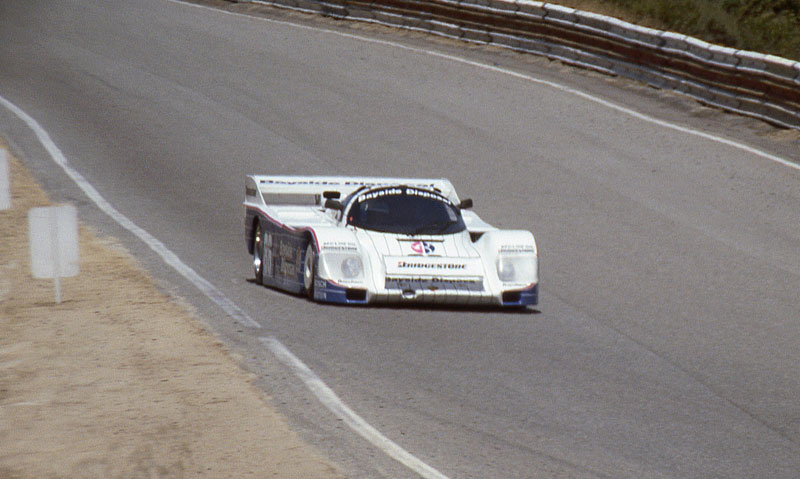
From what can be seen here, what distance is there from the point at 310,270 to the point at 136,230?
352cm

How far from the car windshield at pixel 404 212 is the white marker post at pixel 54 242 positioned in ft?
9.56

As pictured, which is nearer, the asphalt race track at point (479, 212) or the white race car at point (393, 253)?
the asphalt race track at point (479, 212)

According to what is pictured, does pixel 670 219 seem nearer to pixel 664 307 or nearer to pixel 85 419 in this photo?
pixel 664 307

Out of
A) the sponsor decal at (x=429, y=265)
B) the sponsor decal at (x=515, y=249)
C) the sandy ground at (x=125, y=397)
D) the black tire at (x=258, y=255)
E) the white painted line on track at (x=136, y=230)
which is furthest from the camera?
the black tire at (x=258, y=255)

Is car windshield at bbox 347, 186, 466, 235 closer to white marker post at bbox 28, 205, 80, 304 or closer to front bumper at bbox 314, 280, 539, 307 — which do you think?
front bumper at bbox 314, 280, 539, 307

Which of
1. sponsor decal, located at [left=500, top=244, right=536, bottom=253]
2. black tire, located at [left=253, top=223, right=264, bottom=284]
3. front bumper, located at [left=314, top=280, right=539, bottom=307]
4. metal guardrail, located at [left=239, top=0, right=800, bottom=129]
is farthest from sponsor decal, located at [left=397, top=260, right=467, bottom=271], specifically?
metal guardrail, located at [left=239, top=0, right=800, bottom=129]

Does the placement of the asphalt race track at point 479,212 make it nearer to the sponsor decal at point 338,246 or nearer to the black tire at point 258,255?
the black tire at point 258,255

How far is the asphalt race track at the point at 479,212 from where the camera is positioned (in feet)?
26.4

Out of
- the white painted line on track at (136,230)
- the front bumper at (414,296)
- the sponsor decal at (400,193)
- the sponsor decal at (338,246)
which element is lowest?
the white painted line on track at (136,230)

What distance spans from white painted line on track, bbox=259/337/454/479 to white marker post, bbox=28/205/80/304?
211cm

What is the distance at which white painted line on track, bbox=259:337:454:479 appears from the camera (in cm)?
703

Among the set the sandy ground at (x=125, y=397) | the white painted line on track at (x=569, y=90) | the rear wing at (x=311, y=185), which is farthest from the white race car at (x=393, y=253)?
the white painted line on track at (x=569, y=90)

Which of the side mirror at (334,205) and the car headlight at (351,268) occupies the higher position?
the side mirror at (334,205)

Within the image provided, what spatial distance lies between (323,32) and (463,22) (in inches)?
136
